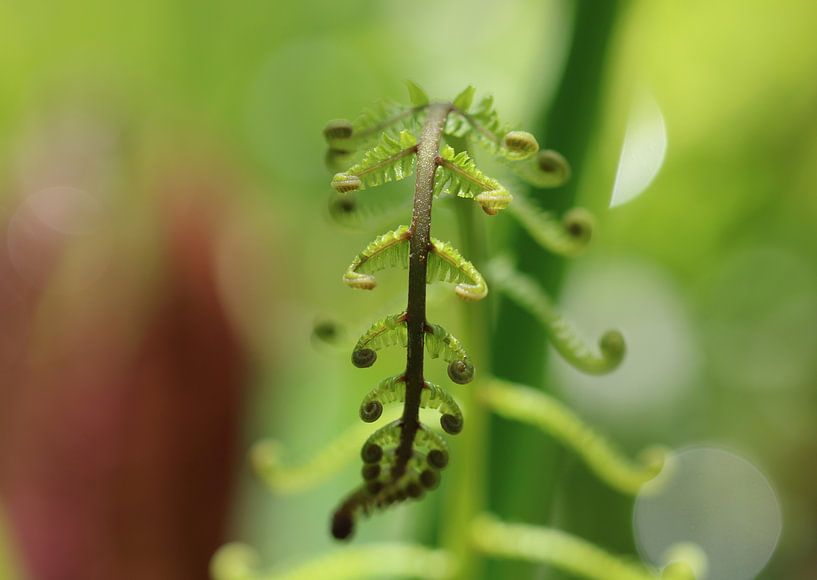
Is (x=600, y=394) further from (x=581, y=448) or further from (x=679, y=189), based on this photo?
(x=581, y=448)

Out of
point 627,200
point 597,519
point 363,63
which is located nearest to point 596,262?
point 627,200

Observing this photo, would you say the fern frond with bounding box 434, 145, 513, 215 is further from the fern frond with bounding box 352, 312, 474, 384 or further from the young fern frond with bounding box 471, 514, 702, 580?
the young fern frond with bounding box 471, 514, 702, 580

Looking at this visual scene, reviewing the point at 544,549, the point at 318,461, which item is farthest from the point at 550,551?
the point at 318,461

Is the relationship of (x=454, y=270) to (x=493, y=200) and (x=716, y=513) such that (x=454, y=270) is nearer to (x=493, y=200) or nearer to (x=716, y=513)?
(x=493, y=200)

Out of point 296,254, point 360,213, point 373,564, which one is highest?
point 296,254

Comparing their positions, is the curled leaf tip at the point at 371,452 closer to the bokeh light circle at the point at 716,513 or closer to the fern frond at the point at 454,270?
the fern frond at the point at 454,270

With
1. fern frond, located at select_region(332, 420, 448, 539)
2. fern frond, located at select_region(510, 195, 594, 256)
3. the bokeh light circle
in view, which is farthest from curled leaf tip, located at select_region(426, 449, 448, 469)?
the bokeh light circle
